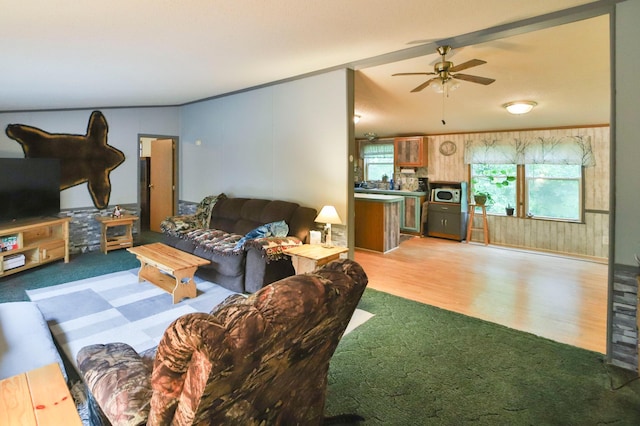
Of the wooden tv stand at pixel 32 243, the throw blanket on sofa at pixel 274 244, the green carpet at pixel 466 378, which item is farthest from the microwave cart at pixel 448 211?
the wooden tv stand at pixel 32 243

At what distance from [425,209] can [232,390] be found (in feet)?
23.0

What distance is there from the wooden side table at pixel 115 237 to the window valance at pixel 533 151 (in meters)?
6.50

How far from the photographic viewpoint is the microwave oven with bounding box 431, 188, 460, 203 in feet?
23.4

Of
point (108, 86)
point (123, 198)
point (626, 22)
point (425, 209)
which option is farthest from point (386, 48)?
point (123, 198)

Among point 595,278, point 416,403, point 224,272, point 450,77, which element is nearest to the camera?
point 416,403

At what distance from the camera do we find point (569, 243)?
6.12 m

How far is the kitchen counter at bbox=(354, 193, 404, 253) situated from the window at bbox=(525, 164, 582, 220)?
267 cm

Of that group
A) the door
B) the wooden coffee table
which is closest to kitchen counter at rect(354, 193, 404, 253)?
the wooden coffee table

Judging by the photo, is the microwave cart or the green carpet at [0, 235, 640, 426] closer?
the green carpet at [0, 235, 640, 426]

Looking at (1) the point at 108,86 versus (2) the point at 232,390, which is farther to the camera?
(1) the point at 108,86

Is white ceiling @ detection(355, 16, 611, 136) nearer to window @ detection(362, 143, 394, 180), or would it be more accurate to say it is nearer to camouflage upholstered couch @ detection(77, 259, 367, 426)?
window @ detection(362, 143, 394, 180)

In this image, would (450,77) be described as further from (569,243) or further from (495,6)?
(569,243)

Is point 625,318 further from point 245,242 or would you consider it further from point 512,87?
point 245,242

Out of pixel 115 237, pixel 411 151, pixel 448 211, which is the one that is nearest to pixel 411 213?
pixel 448 211
